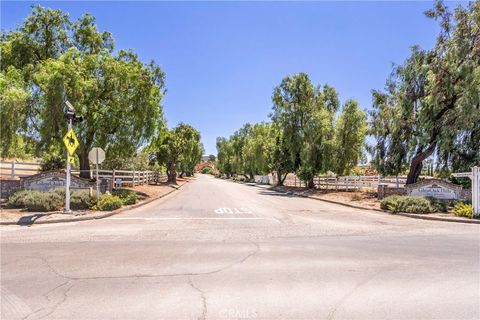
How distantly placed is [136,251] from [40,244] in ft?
9.26

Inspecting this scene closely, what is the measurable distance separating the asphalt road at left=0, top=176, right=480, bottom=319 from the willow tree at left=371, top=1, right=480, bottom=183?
12.0m

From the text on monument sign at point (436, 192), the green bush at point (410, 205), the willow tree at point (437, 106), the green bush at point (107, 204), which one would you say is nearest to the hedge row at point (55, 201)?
the green bush at point (107, 204)

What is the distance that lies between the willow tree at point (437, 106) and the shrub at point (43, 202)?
68.2 ft

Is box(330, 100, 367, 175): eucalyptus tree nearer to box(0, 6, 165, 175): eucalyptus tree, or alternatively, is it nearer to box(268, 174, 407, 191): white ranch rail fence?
box(268, 174, 407, 191): white ranch rail fence

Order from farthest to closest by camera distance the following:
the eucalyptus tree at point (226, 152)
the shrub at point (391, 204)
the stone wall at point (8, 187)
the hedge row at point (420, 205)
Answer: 1. the eucalyptus tree at point (226, 152)
2. the stone wall at point (8, 187)
3. the shrub at point (391, 204)
4. the hedge row at point (420, 205)

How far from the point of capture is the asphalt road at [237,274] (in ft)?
15.7

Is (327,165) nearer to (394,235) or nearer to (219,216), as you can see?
(219,216)

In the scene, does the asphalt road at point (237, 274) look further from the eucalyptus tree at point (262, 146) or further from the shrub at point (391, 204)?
the eucalyptus tree at point (262, 146)

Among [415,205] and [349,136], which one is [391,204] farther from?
[349,136]

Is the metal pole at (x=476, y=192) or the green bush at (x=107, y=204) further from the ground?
the metal pole at (x=476, y=192)

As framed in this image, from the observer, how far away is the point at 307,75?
3819 centimetres

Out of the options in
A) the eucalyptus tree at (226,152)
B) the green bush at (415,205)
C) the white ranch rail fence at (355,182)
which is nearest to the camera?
the green bush at (415,205)

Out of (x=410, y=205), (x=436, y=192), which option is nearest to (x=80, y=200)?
(x=410, y=205)

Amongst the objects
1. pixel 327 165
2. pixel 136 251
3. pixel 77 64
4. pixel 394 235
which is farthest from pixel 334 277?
pixel 327 165
